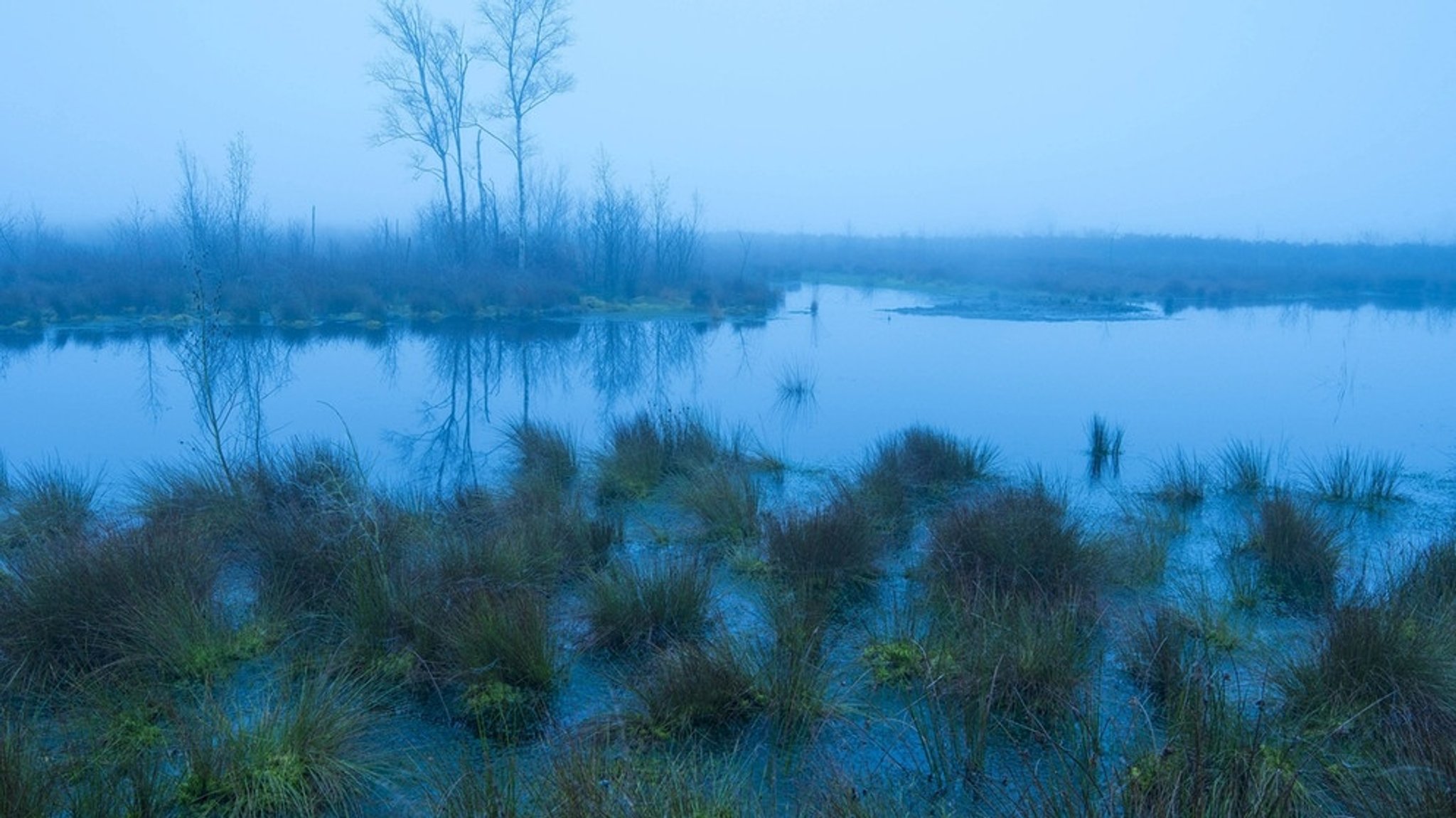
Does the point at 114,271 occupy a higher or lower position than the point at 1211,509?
higher

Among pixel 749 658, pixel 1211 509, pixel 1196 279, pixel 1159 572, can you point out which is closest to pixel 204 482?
pixel 749 658

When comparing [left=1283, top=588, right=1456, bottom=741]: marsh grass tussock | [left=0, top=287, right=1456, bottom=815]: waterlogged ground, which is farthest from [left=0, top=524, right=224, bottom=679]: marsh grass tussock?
[left=1283, top=588, right=1456, bottom=741]: marsh grass tussock

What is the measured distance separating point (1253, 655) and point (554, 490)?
440cm

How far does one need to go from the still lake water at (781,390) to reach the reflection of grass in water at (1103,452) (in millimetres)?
123

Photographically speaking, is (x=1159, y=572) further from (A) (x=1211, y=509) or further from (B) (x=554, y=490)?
(B) (x=554, y=490)

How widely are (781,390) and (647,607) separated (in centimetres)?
Result: 826

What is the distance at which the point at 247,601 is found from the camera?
4.82m

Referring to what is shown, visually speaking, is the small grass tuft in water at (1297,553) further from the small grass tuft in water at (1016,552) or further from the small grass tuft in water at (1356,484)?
the small grass tuft in water at (1356,484)

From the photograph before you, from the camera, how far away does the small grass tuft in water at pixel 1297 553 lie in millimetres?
5273

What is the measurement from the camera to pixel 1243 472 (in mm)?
7805

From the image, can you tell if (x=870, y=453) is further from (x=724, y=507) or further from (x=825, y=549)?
(x=825, y=549)

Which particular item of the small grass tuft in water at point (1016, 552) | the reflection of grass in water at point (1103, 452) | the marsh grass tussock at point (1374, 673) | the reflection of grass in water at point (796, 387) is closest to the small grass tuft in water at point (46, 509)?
the small grass tuft in water at point (1016, 552)

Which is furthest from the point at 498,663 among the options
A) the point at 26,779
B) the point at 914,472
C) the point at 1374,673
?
the point at 914,472

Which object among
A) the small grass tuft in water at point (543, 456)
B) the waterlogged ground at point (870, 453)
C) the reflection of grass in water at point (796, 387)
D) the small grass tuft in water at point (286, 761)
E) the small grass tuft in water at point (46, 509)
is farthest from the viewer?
the reflection of grass in water at point (796, 387)
